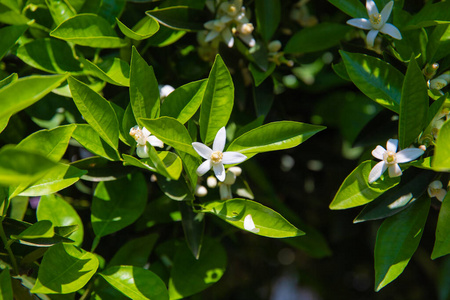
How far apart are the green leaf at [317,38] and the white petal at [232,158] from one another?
37cm

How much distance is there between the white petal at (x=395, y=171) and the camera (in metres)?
0.81

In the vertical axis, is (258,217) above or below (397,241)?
above

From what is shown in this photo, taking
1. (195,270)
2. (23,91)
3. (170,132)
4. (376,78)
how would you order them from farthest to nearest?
(195,270), (376,78), (170,132), (23,91)

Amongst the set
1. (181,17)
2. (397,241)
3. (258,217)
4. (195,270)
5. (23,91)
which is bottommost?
(195,270)

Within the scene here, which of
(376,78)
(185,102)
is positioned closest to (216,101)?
(185,102)

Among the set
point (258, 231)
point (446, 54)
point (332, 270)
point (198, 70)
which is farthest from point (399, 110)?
point (332, 270)

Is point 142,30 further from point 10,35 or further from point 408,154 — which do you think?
point 408,154

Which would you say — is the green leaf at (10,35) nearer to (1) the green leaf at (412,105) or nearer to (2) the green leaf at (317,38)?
(2) the green leaf at (317,38)

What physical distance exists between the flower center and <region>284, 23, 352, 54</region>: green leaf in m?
0.38

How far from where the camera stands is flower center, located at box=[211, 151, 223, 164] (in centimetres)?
83

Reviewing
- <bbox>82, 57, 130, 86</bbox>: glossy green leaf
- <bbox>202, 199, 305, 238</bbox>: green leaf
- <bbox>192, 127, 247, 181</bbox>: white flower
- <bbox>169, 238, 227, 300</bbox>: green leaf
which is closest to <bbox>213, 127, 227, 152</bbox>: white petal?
<bbox>192, 127, 247, 181</bbox>: white flower

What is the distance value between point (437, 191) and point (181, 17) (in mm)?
631

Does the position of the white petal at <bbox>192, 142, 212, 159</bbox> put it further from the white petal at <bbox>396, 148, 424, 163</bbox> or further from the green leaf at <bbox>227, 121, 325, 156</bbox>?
the white petal at <bbox>396, 148, 424, 163</bbox>

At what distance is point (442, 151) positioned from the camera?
27.3 inches
